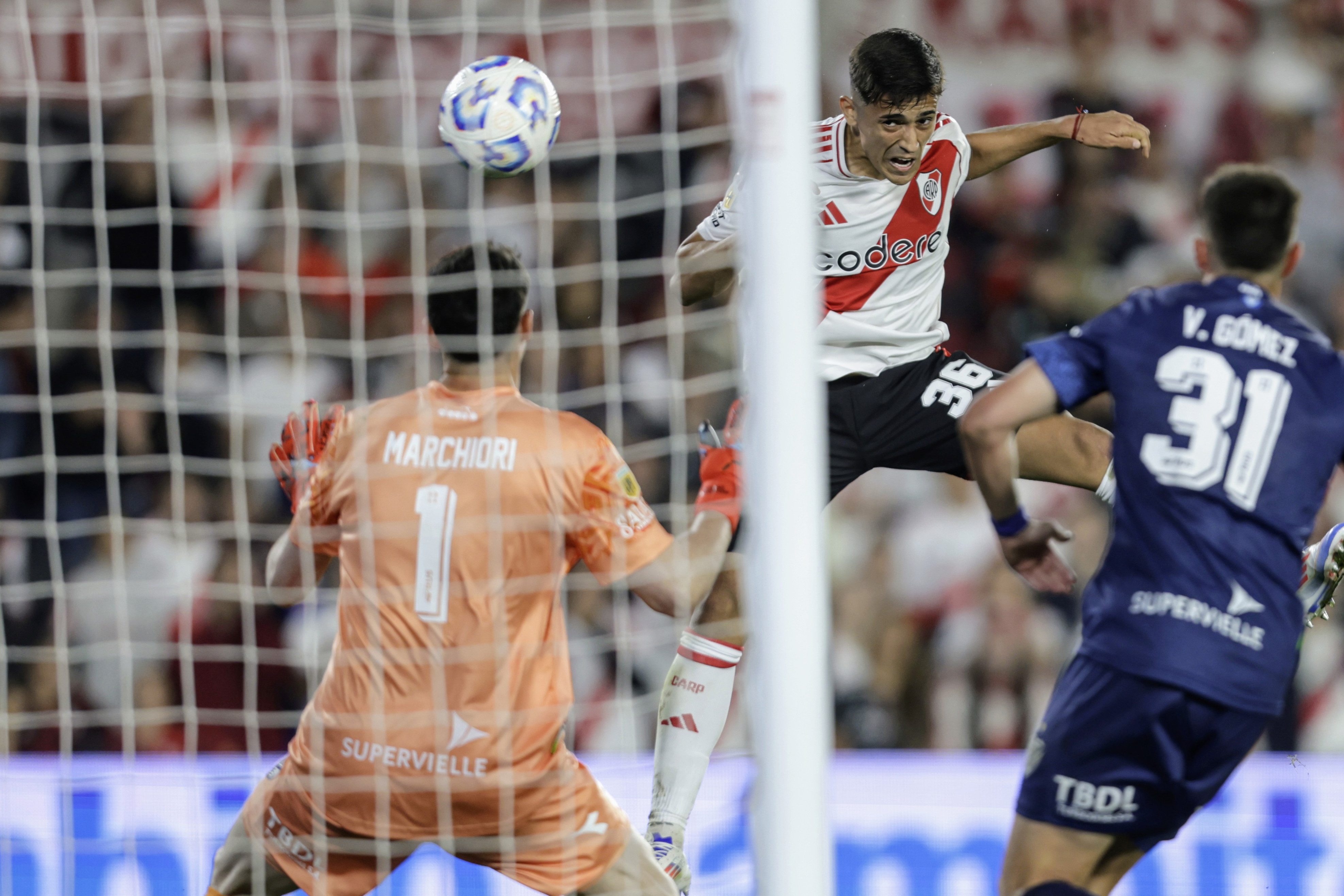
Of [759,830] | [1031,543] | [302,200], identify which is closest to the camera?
[759,830]

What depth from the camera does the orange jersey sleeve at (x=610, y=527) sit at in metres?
3.58

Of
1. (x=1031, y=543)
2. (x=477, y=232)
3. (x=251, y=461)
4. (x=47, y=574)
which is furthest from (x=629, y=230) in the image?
(x=1031, y=543)

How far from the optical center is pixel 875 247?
4.22 metres

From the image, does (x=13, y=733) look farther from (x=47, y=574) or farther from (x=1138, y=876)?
(x=1138, y=876)

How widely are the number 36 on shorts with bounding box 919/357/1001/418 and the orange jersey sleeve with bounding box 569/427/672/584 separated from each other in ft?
3.37

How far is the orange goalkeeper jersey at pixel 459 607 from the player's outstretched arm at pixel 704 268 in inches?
26.1

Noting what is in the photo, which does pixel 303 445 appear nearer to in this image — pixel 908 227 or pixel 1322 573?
pixel 908 227

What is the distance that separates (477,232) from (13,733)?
123 inches

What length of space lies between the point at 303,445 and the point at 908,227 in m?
1.81

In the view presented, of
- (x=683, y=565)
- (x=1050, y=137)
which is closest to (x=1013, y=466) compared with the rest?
(x=683, y=565)

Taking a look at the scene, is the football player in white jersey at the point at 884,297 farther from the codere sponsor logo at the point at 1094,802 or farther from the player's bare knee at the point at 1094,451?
the codere sponsor logo at the point at 1094,802

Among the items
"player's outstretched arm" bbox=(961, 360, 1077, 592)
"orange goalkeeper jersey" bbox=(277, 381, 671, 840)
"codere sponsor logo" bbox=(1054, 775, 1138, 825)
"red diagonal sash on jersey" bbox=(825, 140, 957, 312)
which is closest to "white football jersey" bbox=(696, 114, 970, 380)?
"red diagonal sash on jersey" bbox=(825, 140, 957, 312)

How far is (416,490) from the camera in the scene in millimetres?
3562

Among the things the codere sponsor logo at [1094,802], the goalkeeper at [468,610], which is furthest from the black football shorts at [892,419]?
the codere sponsor logo at [1094,802]
